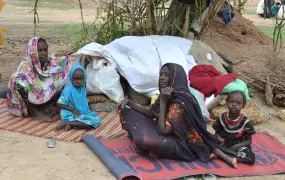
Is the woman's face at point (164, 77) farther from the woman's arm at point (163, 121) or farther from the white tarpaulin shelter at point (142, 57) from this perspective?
the white tarpaulin shelter at point (142, 57)

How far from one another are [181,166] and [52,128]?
166 centimetres

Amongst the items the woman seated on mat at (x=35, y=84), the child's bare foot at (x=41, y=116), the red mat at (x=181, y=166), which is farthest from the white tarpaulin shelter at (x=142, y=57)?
the red mat at (x=181, y=166)

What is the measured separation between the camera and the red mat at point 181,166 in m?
3.20

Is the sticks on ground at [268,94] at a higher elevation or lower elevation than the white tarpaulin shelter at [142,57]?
lower

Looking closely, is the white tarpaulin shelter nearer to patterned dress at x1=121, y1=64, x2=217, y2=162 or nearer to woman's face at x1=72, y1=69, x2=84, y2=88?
woman's face at x1=72, y1=69, x2=84, y2=88

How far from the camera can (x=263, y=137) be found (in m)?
4.29

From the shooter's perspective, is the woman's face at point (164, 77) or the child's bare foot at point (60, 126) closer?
the woman's face at point (164, 77)

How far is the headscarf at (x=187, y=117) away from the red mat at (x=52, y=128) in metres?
0.92

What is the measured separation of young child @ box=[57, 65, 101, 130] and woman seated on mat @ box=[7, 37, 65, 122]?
357 millimetres

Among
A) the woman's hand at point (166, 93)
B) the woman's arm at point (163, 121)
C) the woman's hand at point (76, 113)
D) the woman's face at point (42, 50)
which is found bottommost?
the woman's hand at point (76, 113)

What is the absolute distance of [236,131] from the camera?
3.52 metres

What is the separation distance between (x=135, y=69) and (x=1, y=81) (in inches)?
91.7

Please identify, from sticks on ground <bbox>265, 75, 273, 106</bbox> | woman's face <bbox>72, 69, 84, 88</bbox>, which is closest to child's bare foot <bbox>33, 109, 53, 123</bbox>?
woman's face <bbox>72, 69, 84, 88</bbox>

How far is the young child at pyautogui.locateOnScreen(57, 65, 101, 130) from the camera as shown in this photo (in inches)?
169
